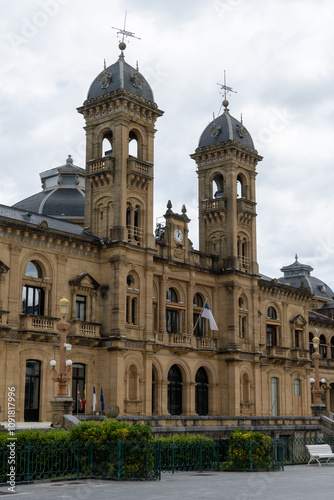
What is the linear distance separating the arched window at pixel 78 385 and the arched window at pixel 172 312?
956 cm

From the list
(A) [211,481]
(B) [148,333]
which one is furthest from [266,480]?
(B) [148,333]

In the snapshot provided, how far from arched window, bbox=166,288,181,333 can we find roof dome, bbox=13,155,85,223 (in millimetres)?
10740

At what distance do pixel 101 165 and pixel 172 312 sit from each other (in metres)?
12.5

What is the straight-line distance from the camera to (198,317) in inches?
2196

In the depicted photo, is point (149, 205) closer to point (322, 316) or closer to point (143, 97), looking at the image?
point (143, 97)

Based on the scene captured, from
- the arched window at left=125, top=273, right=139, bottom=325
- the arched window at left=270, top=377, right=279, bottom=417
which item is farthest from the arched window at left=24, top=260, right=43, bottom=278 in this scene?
the arched window at left=270, top=377, right=279, bottom=417

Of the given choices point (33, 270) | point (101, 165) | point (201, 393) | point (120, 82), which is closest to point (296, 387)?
point (201, 393)

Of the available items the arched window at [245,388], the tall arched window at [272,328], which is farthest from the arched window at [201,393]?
the tall arched window at [272,328]

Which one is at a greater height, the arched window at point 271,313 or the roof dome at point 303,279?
the roof dome at point 303,279

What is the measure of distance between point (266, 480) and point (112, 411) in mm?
13241

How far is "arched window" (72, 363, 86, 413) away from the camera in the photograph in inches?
1741

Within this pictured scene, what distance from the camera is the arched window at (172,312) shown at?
2086 inches

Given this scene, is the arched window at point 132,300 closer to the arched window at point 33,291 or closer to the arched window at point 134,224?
the arched window at point 134,224

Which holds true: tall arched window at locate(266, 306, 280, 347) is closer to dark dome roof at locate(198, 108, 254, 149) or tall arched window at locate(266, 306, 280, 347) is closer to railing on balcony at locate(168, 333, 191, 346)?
railing on balcony at locate(168, 333, 191, 346)
